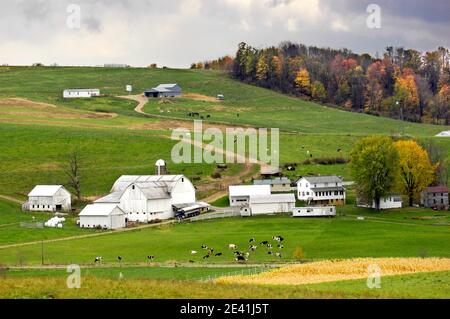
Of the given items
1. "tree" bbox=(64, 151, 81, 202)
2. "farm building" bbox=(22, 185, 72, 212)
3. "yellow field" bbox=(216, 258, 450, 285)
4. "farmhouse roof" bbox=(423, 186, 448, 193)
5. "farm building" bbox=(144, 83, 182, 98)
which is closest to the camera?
"yellow field" bbox=(216, 258, 450, 285)

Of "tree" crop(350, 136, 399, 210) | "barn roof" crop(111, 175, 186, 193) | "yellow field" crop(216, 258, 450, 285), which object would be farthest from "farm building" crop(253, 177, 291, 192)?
"yellow field" crop(216, 258, 450, 285)

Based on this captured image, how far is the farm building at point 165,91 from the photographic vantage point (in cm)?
18212

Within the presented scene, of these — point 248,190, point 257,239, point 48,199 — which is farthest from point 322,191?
point 48,199

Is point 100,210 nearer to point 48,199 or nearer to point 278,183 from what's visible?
point 48,199

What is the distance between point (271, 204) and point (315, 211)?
6.52m

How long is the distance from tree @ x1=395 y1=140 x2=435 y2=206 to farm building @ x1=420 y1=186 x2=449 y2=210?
3.56 feet

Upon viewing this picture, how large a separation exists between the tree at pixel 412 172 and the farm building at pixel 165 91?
92.2 meters

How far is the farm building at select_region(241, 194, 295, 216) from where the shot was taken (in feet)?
296

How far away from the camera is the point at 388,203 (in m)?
93.6

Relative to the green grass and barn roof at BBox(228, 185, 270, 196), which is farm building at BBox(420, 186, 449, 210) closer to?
the green grass

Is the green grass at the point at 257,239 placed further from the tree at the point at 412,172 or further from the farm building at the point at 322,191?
the tree at the point at 412,172

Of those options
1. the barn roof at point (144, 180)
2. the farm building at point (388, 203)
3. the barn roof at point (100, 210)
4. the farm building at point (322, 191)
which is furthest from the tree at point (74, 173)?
the farm building at point (388, 203)
